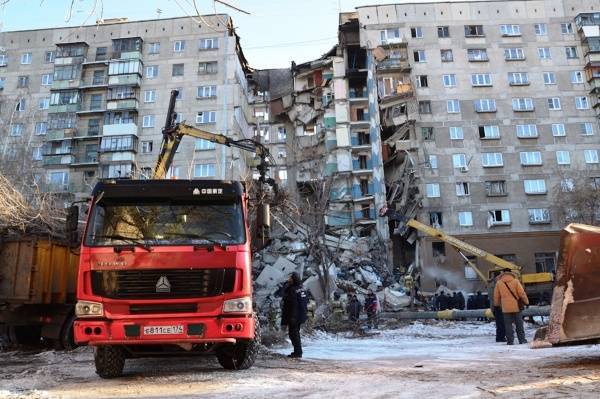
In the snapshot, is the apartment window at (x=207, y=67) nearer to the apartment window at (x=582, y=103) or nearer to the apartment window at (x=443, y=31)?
the apartment window at (x=443, y=31)

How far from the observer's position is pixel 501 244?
131ft

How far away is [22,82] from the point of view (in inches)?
1914

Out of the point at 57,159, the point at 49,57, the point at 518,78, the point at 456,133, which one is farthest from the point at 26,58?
the point at 518,78

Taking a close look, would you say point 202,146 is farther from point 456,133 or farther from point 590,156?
point 590,156

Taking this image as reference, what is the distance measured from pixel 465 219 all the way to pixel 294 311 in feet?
111

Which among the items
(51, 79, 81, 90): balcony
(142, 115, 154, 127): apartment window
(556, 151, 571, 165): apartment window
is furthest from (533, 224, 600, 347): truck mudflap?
(51, 79, 81, 90): balcony

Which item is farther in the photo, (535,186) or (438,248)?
(535,186)

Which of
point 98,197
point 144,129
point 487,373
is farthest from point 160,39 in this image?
point 487,373

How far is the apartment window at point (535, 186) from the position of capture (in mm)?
41506

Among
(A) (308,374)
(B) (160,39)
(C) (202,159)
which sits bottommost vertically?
(A) (308,374)

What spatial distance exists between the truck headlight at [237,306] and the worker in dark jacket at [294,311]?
3035mm

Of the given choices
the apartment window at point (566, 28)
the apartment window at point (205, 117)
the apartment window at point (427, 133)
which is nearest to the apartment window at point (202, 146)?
the apartment window at point (205, 117)

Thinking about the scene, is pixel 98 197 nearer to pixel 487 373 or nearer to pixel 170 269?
pixel 170 269

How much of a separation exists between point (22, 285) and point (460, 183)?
35.7 m
